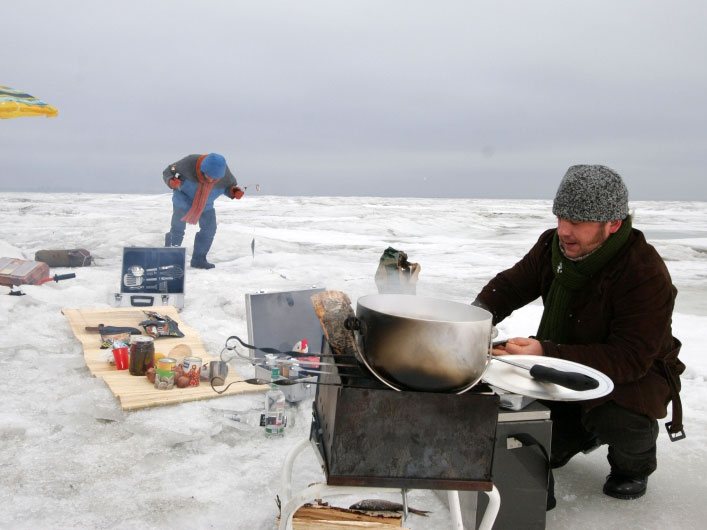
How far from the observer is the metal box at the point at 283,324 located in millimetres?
3908

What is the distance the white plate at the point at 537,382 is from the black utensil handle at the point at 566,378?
0.08ft

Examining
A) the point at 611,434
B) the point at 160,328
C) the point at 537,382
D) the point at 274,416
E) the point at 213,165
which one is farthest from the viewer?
the point at 213,165

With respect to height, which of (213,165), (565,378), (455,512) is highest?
(213,165)

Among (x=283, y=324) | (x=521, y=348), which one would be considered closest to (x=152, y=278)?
(x=283, y=324)

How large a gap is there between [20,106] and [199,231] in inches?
118

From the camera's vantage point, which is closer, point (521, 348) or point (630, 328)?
point (521, 348)

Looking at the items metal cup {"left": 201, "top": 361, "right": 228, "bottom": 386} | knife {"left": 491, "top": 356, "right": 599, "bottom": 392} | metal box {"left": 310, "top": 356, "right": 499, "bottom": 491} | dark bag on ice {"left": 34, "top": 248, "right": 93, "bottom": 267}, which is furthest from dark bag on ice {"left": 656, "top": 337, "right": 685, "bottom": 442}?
dark bag on ice {"left": 34, "top": 248, "right": 93, "bottom": 267}

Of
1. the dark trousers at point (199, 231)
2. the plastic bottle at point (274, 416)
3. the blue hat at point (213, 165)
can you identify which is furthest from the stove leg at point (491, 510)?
the dark trousers at point (199, 231)

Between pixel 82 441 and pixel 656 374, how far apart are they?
2900 mm

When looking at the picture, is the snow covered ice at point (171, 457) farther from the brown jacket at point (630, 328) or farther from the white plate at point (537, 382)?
the white plate at point (537, 382)

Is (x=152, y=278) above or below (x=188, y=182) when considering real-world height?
below

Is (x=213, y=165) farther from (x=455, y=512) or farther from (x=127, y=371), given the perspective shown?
(x=455, y=512)

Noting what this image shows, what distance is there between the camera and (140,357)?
13.4ft

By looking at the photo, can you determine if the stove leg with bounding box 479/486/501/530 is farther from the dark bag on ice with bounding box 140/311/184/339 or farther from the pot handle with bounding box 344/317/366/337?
the dark bag on ice with bounding box 140/311/184/339
